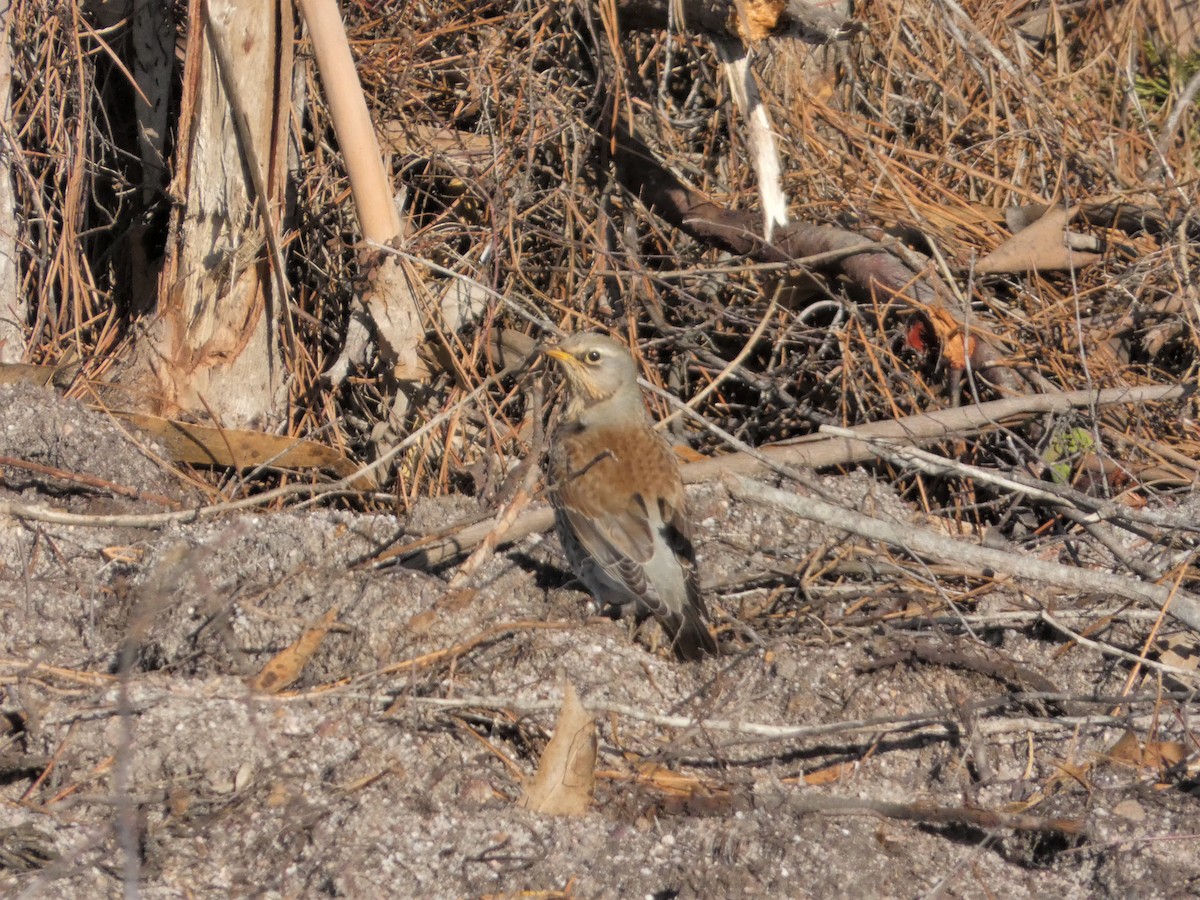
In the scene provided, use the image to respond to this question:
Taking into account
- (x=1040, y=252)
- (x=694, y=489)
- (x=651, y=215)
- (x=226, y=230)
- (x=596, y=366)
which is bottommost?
(x=694, y=489)

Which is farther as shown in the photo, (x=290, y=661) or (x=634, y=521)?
(x=634, y=521)

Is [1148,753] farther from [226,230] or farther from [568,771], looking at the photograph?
[226,230]

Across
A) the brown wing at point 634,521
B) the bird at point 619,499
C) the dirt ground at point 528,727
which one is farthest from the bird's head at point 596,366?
the dirt ground at point 528,727

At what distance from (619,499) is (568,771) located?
1423mm

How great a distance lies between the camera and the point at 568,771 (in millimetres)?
3436

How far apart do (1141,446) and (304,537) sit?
3.14 meters

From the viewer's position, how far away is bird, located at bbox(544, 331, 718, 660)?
14.1 feet

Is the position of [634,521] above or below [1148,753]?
above

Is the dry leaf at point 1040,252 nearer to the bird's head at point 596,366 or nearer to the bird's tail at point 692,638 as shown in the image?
the bird's head at point 596,366

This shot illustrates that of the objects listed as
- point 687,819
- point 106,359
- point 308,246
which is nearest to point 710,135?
point 308,246

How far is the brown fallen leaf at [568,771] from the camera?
344cm

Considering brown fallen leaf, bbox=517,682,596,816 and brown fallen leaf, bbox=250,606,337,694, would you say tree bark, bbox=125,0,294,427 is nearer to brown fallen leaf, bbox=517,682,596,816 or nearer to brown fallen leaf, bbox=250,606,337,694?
brown fallen leaf, bbox=250,606,337,694

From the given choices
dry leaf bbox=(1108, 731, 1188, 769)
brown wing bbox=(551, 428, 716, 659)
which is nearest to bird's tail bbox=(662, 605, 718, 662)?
brown wing bbox=(551, 428, 716, 659)

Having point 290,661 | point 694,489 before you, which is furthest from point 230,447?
point 694,489
